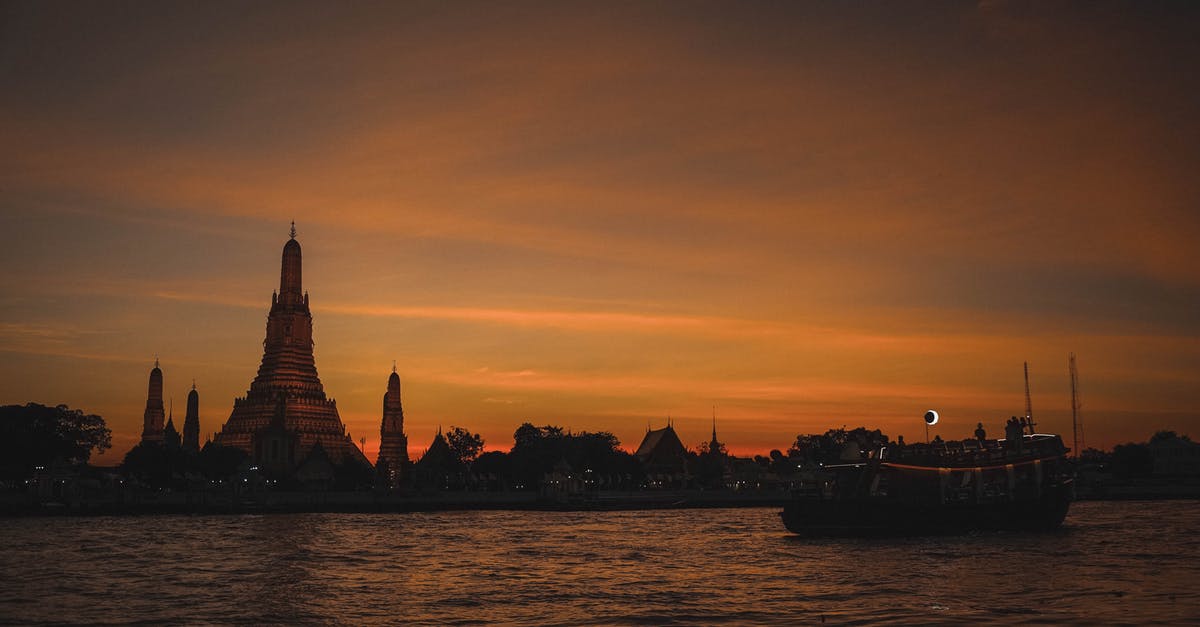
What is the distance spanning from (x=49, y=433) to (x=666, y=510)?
6732 centimetres

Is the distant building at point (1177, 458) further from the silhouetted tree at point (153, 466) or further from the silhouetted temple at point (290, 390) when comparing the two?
the silhouetted tree at point (153, 466)

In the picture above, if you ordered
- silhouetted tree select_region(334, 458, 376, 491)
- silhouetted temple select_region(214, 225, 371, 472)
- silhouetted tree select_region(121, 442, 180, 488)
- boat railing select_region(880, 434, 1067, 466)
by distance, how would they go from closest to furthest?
boat railing select_region(880, 434, 1067, 466)
silhouetted tree select_region(121, 442, 180, 488)
silhouetted tree select_region(334, 458, 376, 491)
silhouetted temple select_region(214, 225, 371, 472)

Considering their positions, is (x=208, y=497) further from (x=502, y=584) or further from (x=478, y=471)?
(x=502, y=584)

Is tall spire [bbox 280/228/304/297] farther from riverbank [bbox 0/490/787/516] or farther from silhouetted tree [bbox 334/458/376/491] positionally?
riverbank [bbox 0/490/787/516]

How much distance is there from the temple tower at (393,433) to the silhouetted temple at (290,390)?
13.4 metres

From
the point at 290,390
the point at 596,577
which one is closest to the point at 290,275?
the point at 290,390

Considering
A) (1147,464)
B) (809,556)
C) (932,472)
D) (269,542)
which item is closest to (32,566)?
(269,542)

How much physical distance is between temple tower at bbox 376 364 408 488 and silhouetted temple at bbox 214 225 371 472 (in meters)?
13.4

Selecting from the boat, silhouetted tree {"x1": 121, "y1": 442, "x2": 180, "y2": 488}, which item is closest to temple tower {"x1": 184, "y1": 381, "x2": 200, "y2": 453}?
silhouetted tree {"x1": 121, "y1": 442, "x2": 180, "y2": 488}

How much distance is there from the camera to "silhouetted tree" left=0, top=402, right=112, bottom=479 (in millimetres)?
113375

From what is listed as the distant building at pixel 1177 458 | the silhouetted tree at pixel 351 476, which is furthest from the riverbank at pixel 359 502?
the distant building at pixel 1177 458

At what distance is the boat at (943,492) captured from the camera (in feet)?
230

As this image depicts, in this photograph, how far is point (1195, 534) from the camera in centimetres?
7400

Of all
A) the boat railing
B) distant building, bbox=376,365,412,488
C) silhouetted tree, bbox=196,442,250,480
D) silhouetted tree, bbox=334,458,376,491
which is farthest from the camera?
distant building, bbox=376,365,412,488
